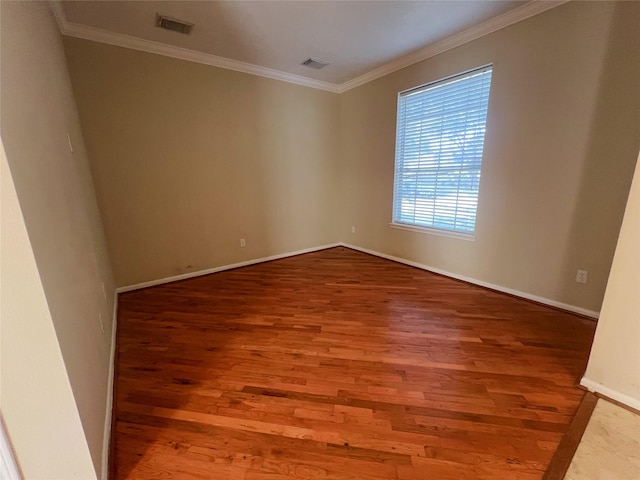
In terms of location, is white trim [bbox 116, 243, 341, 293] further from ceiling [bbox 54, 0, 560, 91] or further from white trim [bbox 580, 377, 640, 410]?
white trim [bbox 580, 377, 640, 410]

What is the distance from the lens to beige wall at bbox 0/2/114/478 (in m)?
0.81

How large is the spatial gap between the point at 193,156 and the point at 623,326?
3757mm

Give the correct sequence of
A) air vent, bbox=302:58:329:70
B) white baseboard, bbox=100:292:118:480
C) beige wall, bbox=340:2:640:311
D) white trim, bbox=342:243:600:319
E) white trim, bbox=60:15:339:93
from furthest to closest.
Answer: air vent, bbox=302:58:329:70 < white trim, bbox=60:15:339:93 < white trim, bbox=342:243:600:319 < beige wall, bbox=340:2:640:311 < white baseboard, bbox=100:292:118:480

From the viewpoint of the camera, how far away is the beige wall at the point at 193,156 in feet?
8.84

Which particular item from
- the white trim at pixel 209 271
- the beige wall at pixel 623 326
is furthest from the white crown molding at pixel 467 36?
the white trim at pixel 209 271

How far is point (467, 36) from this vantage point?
105 inches

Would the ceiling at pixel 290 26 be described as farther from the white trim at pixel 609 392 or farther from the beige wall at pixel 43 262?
the white trim at pixel 609 392

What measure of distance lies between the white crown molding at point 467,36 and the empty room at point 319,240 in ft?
0.07

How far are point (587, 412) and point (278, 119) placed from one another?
3.92 metres

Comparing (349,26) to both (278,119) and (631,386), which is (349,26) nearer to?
(278,119)

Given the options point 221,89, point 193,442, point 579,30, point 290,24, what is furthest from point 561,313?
point 221,89

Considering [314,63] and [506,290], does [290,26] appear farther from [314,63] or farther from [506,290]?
[506,290]

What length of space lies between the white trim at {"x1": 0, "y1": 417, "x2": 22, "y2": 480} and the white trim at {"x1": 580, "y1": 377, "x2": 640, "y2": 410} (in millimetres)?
2524

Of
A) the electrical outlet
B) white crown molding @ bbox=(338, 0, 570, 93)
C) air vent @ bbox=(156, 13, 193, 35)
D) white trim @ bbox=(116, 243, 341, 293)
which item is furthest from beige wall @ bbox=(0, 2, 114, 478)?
the electrical outlet
